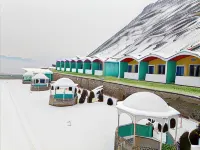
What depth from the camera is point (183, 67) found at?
20.7 m

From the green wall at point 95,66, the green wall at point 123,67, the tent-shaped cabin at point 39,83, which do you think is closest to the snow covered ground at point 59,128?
the green wall at point 123,67

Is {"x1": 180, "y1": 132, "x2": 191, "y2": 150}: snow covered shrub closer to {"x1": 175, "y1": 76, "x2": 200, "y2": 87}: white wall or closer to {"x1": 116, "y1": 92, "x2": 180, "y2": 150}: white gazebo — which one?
{"x1": 116, "y1": 92, "x2": 180, "y2": 150}: white gazebo

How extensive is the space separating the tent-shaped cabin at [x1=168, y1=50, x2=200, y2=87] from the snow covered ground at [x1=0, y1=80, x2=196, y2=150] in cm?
619

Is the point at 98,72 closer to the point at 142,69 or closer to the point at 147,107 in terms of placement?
the point at 142,69

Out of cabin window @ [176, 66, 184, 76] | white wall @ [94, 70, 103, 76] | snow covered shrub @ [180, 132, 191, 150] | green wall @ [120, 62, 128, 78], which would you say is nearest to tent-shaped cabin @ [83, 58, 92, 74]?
white wall @ [94, 70, 103, 76]

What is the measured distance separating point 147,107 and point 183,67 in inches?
548

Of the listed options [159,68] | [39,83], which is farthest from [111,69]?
[39,83]

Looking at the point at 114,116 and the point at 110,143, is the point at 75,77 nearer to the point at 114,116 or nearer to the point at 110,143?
the point at 114,116

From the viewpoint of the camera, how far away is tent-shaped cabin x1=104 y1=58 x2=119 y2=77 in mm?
29881

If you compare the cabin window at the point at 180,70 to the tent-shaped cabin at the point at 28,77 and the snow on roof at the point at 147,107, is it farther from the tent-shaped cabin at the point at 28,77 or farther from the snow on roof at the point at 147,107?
the tent-shaped cabin at the point at 28,77

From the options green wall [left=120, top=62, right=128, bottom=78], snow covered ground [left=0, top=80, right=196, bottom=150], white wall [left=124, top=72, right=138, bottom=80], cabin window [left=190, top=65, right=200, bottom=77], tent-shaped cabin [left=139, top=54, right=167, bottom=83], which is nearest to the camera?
snow covered ground [left=0, top=80, right=196, bottom=150]

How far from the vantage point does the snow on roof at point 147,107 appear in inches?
338

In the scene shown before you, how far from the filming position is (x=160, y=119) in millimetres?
8469

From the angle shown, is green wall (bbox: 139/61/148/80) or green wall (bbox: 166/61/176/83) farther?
green wall (bbox: 139/61/148/80)
